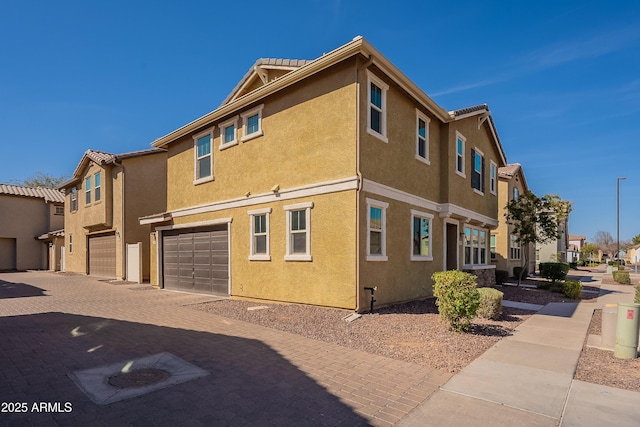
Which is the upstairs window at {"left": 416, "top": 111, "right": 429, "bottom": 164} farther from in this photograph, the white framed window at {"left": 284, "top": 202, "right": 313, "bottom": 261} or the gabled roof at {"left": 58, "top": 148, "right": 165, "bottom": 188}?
the gabled roof at {"left": 58, "top": 148, "right": 165, "bottom": 188}

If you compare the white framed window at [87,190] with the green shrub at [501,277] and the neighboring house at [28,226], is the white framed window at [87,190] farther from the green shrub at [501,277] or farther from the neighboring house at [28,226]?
the green shrub at [501,277]

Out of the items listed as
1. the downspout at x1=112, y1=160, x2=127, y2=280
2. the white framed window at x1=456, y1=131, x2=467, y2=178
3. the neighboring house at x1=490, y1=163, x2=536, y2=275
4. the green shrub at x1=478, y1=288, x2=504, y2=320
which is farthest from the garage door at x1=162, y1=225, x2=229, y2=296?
the neighboring house at x1=490, y1=163, x2=536, y2=275

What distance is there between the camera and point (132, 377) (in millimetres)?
5395

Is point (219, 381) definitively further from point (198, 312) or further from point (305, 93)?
point (305, 93)

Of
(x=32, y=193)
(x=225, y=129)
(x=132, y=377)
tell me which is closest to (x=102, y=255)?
(x=225, y=129)

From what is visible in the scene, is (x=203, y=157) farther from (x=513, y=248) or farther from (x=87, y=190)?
(x=513, y=248)

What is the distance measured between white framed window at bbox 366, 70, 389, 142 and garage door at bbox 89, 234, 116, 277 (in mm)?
18677

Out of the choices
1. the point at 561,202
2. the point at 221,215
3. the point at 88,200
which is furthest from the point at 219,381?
the point at 88,200

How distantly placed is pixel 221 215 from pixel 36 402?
33.5 ft

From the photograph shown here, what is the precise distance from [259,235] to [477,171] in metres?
11.5

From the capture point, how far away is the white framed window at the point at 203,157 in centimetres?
1533

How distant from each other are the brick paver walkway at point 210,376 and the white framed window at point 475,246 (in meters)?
11.8

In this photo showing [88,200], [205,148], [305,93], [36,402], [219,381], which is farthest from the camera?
[88,200]

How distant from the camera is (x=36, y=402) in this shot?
179 inches
